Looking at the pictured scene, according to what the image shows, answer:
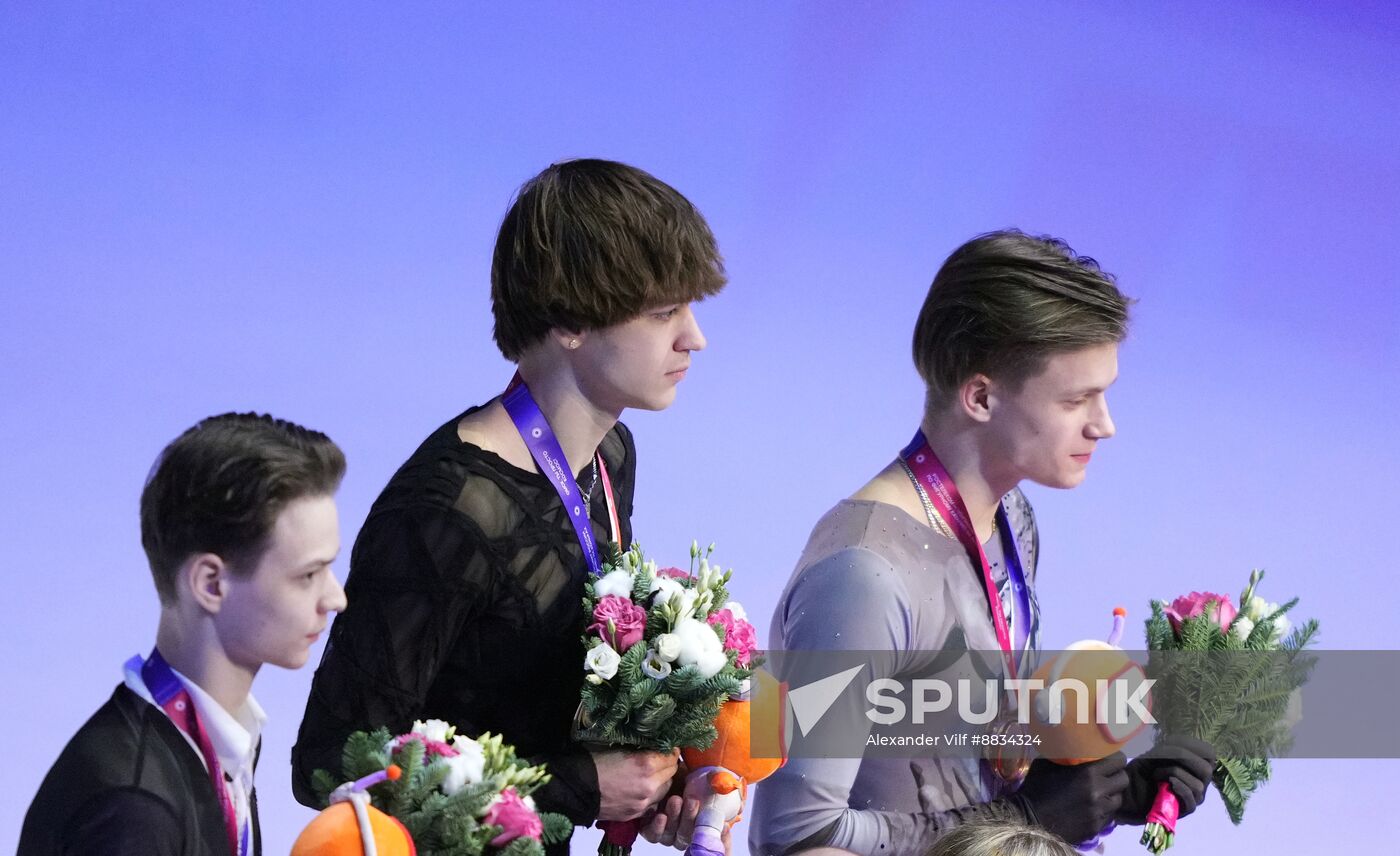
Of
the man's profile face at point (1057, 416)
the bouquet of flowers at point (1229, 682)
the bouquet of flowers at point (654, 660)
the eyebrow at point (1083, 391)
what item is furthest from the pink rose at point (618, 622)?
the bouquet of flowers at point (1229, 682)

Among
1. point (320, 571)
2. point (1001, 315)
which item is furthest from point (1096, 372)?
point (320, 571)

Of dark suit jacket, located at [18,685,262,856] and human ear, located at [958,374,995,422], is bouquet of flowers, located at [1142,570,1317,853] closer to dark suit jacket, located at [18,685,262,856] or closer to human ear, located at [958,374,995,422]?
human ear, located at [958,374,995,422]

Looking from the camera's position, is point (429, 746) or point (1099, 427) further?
point (1099, 427)

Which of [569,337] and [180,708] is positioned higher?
[569,337]

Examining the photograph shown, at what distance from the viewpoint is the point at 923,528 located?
3.15 meters

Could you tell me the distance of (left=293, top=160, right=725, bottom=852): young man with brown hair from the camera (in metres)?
2.71

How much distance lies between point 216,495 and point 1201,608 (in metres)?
2.00

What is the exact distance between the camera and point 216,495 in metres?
2.21

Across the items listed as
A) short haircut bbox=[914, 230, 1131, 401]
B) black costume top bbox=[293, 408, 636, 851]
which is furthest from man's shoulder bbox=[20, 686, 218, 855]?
short haircut bbox=[914, 230, 1131, 401]

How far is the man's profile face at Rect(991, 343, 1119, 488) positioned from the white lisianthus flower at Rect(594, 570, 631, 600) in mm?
778

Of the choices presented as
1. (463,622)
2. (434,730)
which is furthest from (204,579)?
(463,622)

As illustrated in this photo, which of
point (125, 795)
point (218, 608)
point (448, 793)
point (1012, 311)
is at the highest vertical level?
point (1012, 311)

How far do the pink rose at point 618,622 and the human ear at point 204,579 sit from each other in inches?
27.7

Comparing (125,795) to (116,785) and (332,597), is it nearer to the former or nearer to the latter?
(116,785)
